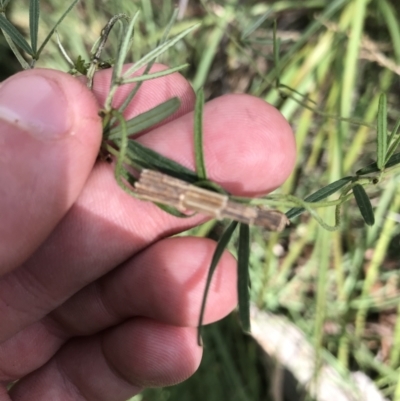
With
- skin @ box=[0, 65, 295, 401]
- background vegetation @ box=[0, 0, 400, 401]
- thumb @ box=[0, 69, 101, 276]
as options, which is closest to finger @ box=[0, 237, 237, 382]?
skin @ box=[0, 65, 295, 401]

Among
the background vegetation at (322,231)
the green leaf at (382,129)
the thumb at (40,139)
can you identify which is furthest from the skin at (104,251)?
the background vegetation at (322,231)

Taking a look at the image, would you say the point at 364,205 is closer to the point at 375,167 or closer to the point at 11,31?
the point at 375,167

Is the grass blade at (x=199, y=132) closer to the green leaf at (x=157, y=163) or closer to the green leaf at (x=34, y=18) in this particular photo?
the green leaf at (x=157, y=163)

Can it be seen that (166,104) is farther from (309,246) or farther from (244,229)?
(309,246)

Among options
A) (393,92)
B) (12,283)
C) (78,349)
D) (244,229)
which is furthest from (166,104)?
(393,92)

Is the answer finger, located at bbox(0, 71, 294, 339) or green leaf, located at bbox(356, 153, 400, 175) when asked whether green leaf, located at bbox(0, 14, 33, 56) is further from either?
green leaf, located at bbox(356, 153, 400, 175)
